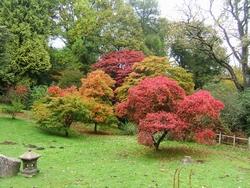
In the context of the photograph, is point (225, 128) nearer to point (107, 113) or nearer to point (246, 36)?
point (246, 36)

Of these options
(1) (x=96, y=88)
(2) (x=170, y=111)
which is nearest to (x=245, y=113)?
(2) (x=170, y=111)

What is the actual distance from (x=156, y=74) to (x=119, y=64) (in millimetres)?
5932

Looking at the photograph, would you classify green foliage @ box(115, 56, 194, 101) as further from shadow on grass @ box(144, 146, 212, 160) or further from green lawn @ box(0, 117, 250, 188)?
shadow on grass @ box(144, 146, 212, 160)

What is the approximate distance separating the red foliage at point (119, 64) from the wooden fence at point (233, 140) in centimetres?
1059

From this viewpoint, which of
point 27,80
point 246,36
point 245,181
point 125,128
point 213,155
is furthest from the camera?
point 27,80

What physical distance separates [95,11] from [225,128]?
21.1m

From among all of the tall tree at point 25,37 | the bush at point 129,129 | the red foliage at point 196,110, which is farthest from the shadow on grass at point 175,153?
the tall tree at point 25,37

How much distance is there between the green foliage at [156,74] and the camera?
29.7 m

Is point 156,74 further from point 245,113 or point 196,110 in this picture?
point 196,110

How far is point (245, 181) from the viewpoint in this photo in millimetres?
14500

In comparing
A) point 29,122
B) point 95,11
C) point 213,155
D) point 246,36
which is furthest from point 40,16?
point 213,155

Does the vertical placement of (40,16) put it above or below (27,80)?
above

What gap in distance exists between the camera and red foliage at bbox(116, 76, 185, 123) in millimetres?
19766

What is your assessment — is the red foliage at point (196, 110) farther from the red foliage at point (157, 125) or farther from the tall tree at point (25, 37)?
the tall tree at point (25, 37)
